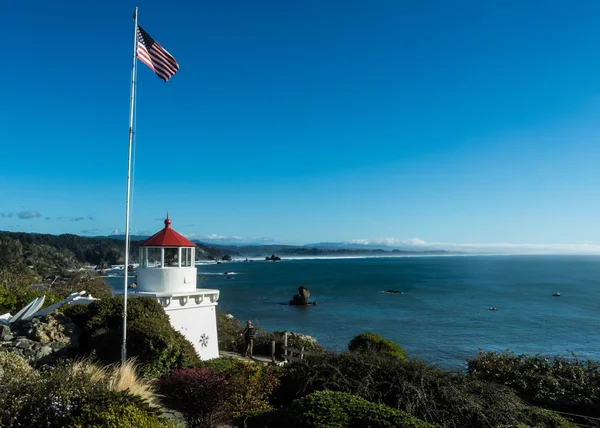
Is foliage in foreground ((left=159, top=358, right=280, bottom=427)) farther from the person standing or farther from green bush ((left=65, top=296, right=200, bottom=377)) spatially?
Answer: the person standing

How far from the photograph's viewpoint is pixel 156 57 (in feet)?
42.6

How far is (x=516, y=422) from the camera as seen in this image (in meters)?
8.19

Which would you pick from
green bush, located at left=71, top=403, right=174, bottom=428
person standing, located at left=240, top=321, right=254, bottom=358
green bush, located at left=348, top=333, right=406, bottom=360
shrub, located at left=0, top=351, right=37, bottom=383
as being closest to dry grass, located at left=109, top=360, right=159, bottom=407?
shrub, located at left=0, top=351, right=37, bottom=383

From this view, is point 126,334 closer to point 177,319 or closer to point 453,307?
point 177,319

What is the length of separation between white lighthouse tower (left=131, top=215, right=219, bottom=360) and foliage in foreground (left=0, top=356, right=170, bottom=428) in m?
7.89

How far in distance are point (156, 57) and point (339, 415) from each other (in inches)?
409

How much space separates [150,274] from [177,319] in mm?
1685

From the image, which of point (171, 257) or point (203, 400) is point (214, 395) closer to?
point (203, 400)

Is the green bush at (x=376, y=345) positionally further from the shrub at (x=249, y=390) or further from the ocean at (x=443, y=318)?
the shrub at (x=249, y=390)

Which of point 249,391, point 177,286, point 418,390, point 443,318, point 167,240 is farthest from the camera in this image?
point 443,318

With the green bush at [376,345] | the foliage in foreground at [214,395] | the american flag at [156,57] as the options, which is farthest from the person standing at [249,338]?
the american flag at [156,57]

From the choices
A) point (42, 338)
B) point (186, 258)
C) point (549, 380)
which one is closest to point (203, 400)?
point (42, 338)

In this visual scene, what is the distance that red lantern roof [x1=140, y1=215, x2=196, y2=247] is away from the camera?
15.2 metres

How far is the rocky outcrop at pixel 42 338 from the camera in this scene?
11688mm
